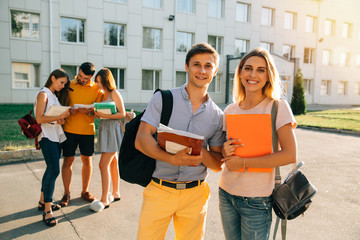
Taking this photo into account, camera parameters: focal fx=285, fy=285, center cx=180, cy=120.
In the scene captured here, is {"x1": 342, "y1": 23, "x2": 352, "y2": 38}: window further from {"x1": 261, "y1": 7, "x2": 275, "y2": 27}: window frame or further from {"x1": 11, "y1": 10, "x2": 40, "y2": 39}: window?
{"x1": 11, "y1": 10, "x2": 40, "y2": 39}: window

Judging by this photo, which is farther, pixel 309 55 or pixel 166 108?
pixel 309 55

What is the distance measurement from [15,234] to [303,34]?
32786mm

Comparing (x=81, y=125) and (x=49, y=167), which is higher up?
(x=81, y=125)

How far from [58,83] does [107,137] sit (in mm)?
1031

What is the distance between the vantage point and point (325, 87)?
33.0 meters

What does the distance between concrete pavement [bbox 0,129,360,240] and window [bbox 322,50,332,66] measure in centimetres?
2981

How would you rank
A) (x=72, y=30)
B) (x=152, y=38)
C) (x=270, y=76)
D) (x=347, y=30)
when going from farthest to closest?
(x=347, y=30) < (x=152, y=38) < (x=72, y=30) < (x=270, y=76)

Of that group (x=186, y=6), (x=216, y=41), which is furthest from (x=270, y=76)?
(x=216, y=41)

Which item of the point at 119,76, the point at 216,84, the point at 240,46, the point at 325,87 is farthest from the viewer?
the point at 325,87

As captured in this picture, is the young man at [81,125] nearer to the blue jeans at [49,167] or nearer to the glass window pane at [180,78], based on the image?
the blue jeans at [49,167]

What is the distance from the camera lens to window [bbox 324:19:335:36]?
32.6 meters

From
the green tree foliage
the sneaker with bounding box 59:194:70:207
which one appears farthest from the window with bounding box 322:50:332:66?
the sneaker with bounding box 59:194:70:207

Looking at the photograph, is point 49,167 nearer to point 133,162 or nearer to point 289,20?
point 133,162

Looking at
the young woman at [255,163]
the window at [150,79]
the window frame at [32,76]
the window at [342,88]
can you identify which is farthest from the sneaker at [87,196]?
the window at [342,88]
